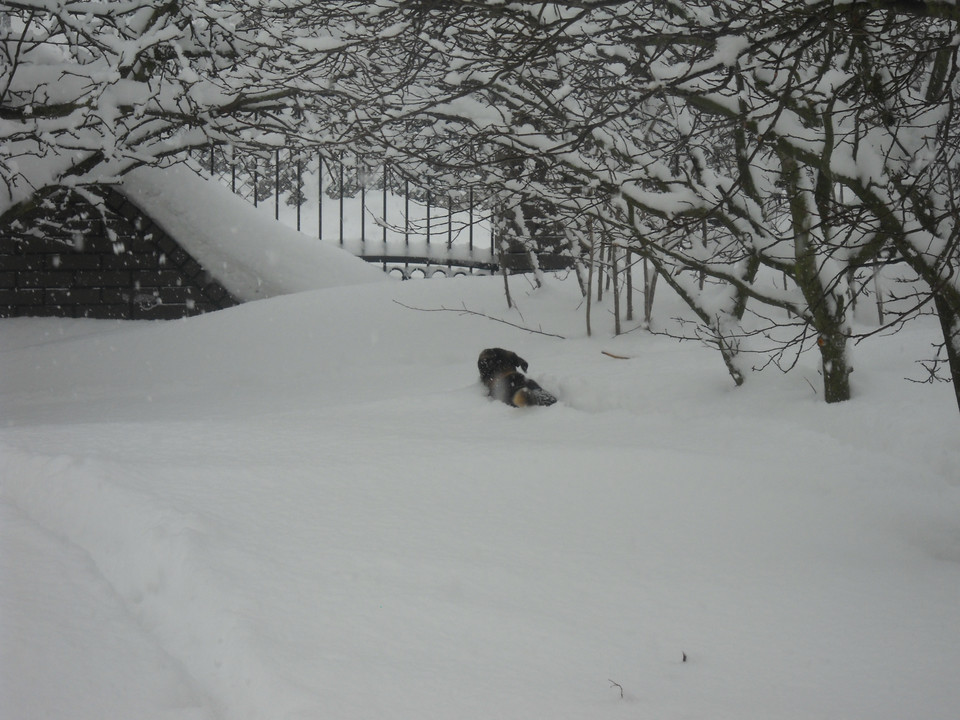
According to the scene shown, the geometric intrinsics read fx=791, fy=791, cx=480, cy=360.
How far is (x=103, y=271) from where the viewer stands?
29.8 ft

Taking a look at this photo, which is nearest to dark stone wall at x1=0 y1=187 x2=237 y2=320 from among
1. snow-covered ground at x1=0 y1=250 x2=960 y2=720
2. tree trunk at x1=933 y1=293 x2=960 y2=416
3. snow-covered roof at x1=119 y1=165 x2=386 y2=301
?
snow-covered roof at x1=119 y1=165 x2=386 y2=301

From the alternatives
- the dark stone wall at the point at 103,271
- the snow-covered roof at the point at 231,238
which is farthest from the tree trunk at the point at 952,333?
the dark stone wall at the point at 103,271

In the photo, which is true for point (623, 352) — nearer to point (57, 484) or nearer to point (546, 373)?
point (546, 373)

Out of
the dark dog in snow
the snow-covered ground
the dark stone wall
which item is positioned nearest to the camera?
the snow-covered ground

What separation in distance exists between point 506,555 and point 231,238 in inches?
286

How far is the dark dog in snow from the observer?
502cm

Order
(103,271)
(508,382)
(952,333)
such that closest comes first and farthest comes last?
(952,333), (508,382), (103,271)

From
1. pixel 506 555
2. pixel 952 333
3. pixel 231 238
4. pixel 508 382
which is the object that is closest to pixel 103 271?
pixel 231 238

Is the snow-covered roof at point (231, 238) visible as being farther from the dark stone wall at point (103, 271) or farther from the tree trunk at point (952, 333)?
the tree trunk at point (952, 333)

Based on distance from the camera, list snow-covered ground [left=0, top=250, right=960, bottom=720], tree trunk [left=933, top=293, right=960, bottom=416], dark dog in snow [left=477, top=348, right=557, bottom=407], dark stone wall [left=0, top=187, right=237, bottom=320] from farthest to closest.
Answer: dark stone wall [left=0, top=187, right=237, bottom=320] → dark dog in snow [left=477, top=348, right=557, bottom=407] → tree trunk [left=933, top=293, right=960, bottom=416] → snow-covered ground [left=0, top=250, right=960, bottom=720]

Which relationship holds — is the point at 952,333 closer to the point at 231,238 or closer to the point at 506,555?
the point at 506,555

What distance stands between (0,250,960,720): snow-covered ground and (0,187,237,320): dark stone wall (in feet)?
12.7

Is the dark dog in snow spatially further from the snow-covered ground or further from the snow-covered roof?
the snow-covered roof

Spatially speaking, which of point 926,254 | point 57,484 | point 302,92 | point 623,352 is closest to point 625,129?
point 623,352
